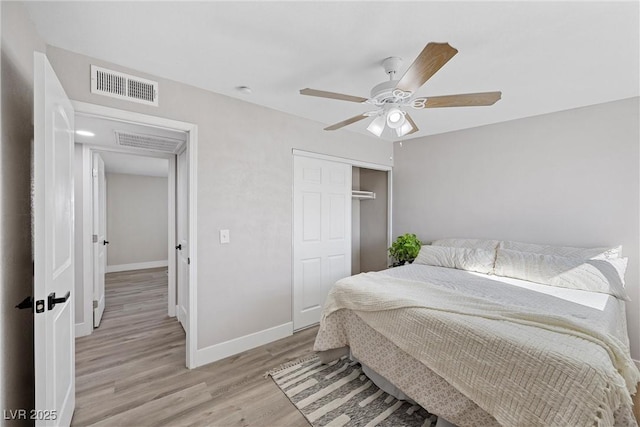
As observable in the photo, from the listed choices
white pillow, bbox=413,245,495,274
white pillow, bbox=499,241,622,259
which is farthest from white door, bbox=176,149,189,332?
white pillow, bbox=499,241,622,259

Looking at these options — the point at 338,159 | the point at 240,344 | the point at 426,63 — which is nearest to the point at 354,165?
the point at 338,159

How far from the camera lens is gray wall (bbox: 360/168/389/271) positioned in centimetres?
450

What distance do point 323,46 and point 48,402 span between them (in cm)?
240

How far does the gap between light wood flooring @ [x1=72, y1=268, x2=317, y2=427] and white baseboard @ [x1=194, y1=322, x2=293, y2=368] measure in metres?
0.06

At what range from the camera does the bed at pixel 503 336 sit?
1.17 metres

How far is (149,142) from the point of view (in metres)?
2.95

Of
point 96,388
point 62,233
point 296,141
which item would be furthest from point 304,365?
point 296,141

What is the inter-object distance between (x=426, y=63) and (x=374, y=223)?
3507mm

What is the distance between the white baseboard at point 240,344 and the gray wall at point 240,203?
0.17 ft

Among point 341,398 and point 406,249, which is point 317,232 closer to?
point 406,249

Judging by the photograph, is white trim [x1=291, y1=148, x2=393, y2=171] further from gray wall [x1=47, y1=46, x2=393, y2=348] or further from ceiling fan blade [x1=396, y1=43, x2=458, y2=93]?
ceiling fan blade [x1=396, y1=43, x2=458, y2=93]

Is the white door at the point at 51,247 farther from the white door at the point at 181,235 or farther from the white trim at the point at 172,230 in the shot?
the white trim at the point at 172,230

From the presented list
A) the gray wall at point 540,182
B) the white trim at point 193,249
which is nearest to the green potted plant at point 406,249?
the gray wall at point 540,182

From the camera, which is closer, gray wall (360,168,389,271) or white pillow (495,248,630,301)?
white pillow (495,248,630,301)
